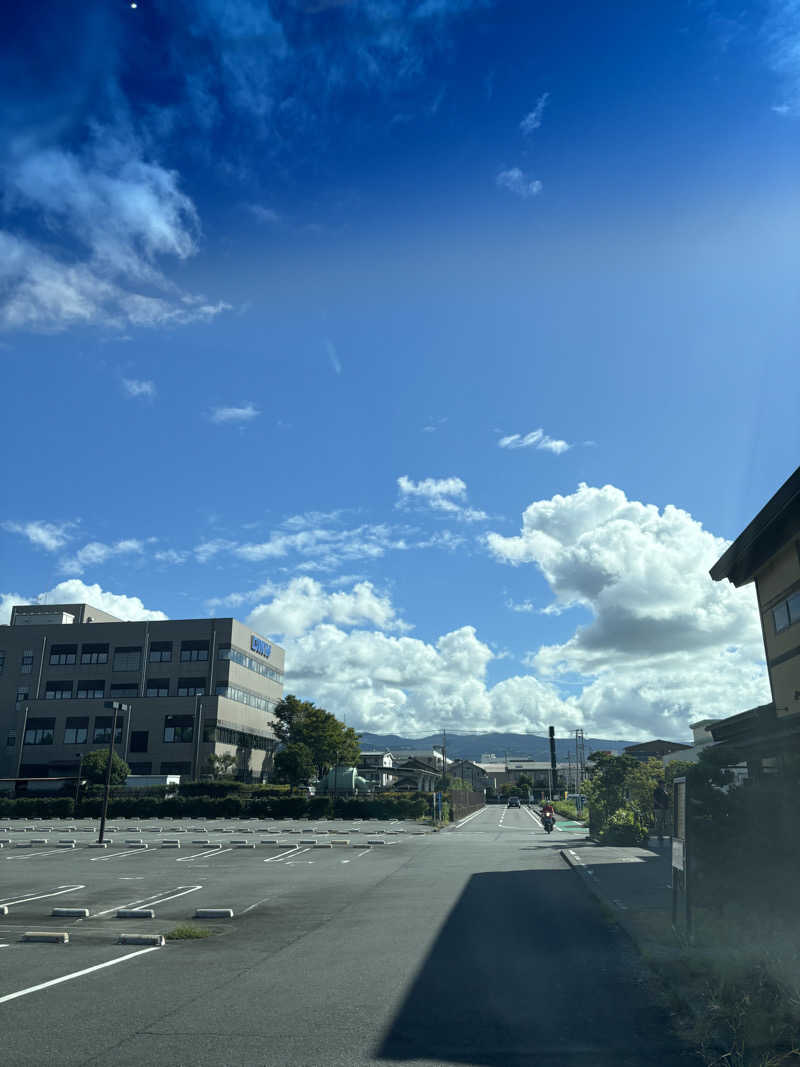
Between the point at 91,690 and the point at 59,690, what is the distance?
4.03 meters

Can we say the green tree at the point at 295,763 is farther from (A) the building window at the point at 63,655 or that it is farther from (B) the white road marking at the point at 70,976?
(B) the white road marking at the point at 70,976

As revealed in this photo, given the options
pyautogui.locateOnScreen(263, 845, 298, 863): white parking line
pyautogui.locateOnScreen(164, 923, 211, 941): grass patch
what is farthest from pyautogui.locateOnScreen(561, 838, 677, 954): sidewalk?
pyautogui.locateOnScreen(263, 845, 298, 863): white parking line

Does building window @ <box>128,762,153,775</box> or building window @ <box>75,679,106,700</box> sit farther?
building window @ <box>75,679,106,700</box>

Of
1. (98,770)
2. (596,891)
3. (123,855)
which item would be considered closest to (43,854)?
(123,855)

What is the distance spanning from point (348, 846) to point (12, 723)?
66.1 metres

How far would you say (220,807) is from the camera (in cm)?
5706

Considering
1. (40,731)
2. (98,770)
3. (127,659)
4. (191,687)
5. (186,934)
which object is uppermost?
(127,659)

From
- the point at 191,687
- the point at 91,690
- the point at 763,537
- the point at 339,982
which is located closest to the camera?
the point at 339,982

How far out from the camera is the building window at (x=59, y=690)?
85875 millimetres

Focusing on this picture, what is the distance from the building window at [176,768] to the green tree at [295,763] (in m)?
9.24

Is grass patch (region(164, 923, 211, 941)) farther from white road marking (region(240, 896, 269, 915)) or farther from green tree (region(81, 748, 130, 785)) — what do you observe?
green tree (region(81, 748, 130, 785))

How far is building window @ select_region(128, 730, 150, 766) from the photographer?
3169 inches

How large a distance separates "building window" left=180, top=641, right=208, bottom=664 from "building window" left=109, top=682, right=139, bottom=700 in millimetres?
6078

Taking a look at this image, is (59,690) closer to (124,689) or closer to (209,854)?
(124,689)
